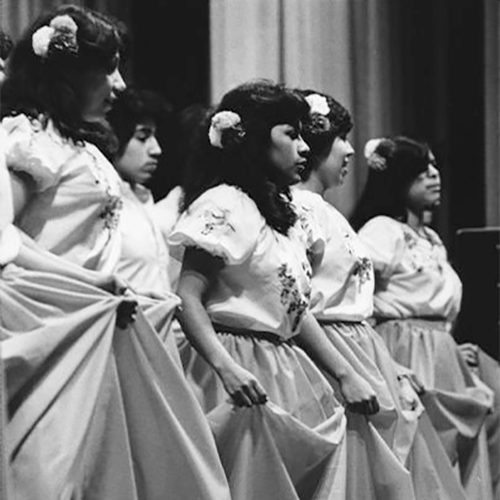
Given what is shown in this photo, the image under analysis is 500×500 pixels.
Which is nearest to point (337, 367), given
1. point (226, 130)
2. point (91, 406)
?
point (226, 130)

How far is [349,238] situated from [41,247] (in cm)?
135

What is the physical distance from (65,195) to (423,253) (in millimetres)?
2337

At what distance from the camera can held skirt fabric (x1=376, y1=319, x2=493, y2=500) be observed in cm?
530

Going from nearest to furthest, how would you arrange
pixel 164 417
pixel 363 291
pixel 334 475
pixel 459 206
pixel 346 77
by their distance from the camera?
1. pixel 164 417
2. pixel 334 475
3. pixel 363 291
4. pixel 346 77
5. pixel 459 206

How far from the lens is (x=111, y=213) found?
342 cm

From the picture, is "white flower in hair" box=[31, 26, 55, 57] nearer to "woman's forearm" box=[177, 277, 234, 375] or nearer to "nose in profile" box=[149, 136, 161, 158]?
"woman's forearm" box=[177, 277, 234, 375]

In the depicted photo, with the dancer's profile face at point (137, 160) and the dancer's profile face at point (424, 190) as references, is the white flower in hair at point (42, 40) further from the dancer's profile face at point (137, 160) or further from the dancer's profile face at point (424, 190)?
the dancer's profile face at point (424, 190)

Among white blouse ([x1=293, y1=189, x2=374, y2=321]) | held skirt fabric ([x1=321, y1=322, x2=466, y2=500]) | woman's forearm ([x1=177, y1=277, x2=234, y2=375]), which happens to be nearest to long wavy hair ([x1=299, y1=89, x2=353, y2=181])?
white blouse ([x1=293, y1=189, x2=374, y2=321])

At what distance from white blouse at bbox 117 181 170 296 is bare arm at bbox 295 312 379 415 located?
642mm

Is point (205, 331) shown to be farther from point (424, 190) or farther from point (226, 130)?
point (424, 190)

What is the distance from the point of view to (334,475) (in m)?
3.78

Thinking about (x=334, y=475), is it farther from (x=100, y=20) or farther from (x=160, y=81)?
(x=160, y=81)

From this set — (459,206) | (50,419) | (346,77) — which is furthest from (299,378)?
(459,206)

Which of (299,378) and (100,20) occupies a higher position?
(100,20)
